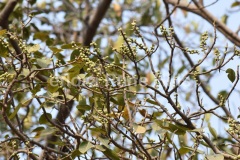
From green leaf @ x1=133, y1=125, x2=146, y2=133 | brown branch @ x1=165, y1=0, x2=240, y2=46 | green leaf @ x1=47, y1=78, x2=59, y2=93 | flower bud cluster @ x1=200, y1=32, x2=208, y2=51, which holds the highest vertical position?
brown branch @ x1=165, y1=0, x2=240, y2=46

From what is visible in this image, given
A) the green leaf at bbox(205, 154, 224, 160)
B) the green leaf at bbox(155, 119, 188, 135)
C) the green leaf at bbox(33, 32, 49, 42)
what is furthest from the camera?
the green leaf at bbox(33, 32, 49, 42)

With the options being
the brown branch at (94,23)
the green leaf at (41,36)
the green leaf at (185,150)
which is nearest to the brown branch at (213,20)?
the brown branch at (94,23)

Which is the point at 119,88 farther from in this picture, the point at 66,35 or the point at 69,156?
the point at 66,35

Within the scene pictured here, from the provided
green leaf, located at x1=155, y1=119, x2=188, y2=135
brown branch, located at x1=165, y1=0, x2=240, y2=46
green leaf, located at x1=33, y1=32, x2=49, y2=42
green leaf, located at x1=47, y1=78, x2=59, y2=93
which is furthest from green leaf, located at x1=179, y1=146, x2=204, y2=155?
brown branch, located at x1=165, y1=0, x2=240, y2=46

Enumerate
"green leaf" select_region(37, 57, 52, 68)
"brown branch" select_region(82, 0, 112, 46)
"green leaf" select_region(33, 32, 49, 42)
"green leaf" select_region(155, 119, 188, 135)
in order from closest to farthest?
1. "green leaf" select_region(155, 119, 188, 135)
2. "green leaf" select_region(37, 57, 52, 68)
3. "green leaf" select_region(33, 32, 49, 42)
4. "brown branch" select_region(82, 0, 112, 46)

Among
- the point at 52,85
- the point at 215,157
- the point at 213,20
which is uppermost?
the point at 213,20

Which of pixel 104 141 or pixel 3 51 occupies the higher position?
pixel 3 51

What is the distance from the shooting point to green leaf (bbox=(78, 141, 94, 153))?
121 centimetres

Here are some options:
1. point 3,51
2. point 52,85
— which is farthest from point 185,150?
point 3,51

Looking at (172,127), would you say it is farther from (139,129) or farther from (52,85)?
(52,85)

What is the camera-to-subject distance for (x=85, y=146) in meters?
1.23

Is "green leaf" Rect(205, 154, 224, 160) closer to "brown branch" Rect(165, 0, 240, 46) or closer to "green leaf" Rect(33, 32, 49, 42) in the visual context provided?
"green leaf" Rect(33, 32, 49, 42)

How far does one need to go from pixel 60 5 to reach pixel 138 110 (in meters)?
1.90

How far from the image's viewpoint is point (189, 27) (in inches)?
145
